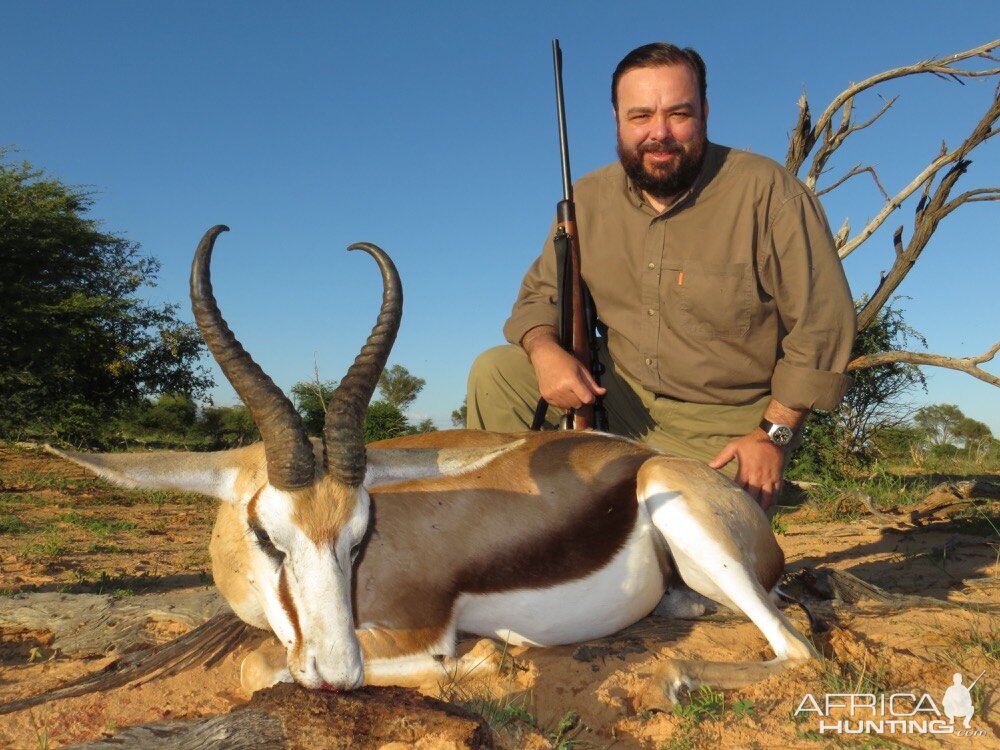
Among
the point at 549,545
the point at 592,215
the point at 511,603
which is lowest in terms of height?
the point at 511,603

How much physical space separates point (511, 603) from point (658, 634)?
747mm

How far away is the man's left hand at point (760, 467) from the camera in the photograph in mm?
4340

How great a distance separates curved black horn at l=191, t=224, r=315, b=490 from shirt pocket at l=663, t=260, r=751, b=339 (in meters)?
2.58

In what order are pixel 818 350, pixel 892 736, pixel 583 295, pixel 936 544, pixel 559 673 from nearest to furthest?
pixel 892 736 → pixel 559 673 → pixel 818 350 → pixel 583 295 → pixel 936 544

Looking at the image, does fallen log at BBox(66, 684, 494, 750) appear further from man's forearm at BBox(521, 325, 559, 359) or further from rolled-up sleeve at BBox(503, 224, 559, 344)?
rolled-up sleeve at BBox(503, 224, 559, 344)

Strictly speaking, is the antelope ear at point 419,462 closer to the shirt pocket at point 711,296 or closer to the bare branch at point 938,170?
the shirt pocket at point 711,296

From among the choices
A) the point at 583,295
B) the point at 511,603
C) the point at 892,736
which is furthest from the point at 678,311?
the point at 892,736

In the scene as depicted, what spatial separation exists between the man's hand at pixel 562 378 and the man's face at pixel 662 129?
1.11 m

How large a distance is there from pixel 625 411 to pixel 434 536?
2.23m

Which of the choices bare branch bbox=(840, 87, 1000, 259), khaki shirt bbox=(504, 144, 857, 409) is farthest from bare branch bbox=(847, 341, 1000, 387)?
khaki shirt bbox=(504, 144, 857, 409)

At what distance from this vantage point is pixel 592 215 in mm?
5172

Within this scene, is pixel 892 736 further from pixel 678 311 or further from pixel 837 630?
pixel 678 311

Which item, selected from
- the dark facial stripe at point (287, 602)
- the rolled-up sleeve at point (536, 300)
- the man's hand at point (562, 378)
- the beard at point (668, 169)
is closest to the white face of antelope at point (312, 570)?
the dark facial stripe at point (287, 602)

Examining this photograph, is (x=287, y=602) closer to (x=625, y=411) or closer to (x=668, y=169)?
(x=625, y=411)
